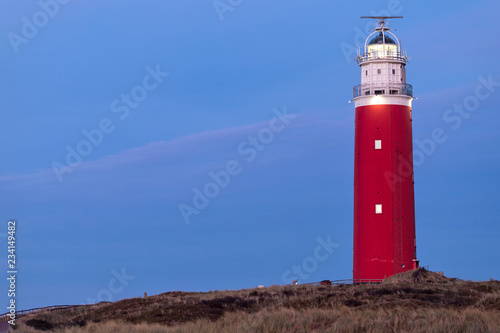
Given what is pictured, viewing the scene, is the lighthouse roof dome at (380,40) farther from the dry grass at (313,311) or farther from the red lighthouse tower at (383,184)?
the dry grass at (313,311)

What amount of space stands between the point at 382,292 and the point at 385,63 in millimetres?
17408

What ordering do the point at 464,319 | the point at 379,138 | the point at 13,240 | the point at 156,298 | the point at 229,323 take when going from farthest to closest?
the point at 379,138
the point at 156,298
the point at 13,240
the point at 229,323
the point at 464,319

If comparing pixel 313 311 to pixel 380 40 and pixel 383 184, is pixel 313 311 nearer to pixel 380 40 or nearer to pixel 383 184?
pixel 383 184

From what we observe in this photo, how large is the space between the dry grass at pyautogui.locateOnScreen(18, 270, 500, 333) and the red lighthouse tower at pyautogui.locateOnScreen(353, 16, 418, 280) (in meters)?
2.81

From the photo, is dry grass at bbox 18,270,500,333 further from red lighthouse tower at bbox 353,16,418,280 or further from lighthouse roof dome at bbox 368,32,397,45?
lighthouse roof dome at bbox 368,32,397,45

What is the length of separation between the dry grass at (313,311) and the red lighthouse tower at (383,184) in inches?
111

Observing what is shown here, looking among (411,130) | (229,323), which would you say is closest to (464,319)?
(229,323)

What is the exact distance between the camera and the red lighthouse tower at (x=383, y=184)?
159 ft

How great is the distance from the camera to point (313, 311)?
30844 millimetres

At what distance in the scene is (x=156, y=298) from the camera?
4472cm

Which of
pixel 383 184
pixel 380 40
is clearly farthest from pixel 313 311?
pixel 380 40

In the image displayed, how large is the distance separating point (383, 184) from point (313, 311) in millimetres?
19255

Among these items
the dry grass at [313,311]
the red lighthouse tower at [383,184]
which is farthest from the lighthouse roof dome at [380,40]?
the dry grass at [313,311]

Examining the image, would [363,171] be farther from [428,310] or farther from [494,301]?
[428,310]
